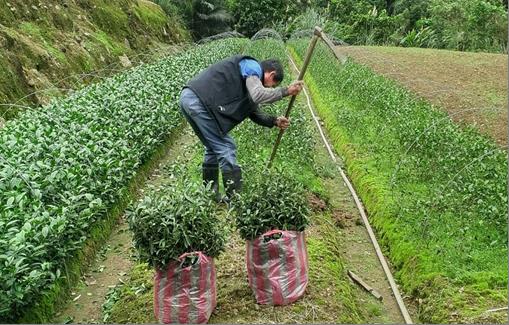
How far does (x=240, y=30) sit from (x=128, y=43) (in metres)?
16.0

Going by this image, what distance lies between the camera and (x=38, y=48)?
11016 mm

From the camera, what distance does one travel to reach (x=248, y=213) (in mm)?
4035

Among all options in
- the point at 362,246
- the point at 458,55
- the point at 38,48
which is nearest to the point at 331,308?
the point at 362,246

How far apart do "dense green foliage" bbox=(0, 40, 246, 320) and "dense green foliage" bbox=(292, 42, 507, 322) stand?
2.77 metres

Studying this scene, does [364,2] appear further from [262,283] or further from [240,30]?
[262,283]

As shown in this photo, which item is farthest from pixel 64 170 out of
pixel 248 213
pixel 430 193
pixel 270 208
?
pixel 430 193

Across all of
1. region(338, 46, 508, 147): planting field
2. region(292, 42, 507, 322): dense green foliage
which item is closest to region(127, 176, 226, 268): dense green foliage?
region(292, 42, 507, 322): dense green foliage

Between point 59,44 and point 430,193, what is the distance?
9.09 metres

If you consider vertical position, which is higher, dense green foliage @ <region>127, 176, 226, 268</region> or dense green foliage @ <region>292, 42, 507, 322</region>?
dense green foliage @ <region>127, 176, 226, 268</region>

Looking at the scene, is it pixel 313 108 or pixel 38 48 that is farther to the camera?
pixel 313 108

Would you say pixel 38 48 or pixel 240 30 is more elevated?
pixel 38 48

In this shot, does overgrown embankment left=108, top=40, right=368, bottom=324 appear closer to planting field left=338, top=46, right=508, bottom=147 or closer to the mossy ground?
the mossy ground

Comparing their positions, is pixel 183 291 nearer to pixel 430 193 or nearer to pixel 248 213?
pixel 248 213

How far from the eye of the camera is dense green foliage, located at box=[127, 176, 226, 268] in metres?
3.68
